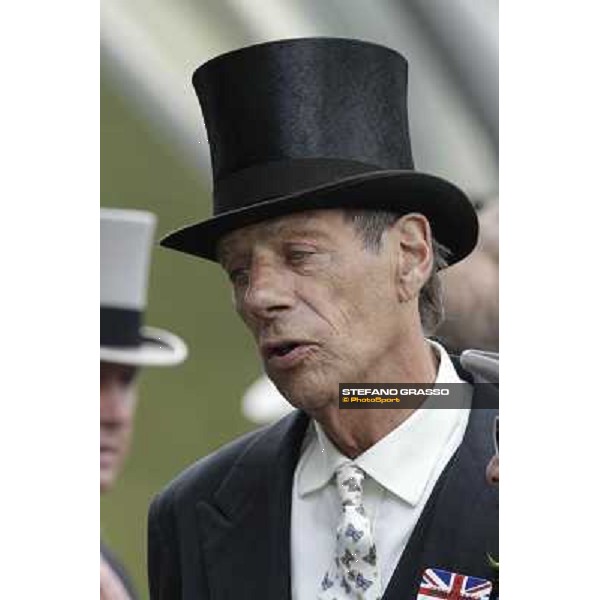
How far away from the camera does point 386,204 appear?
1.93m

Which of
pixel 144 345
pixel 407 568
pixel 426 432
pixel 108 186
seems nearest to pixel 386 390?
pixel 426 432

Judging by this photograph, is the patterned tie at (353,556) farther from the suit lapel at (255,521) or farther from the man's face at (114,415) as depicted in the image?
the man's face at (114,415)

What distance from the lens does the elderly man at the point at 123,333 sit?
206cm

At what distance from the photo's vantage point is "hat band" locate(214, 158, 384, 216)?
6.29ft

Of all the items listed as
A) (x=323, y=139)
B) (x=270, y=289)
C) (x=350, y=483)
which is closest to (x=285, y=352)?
(x=270, y=289)

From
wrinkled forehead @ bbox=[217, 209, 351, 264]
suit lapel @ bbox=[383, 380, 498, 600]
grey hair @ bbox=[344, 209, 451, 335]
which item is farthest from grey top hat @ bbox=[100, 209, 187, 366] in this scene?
suit lapel @ bbox=[383, 380, 498, 600]

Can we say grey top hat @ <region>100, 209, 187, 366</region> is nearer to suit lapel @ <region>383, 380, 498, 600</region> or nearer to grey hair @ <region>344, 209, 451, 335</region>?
grey hair @ <region>344, 209, 451, 335</region>

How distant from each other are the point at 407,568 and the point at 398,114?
2.12 ft
